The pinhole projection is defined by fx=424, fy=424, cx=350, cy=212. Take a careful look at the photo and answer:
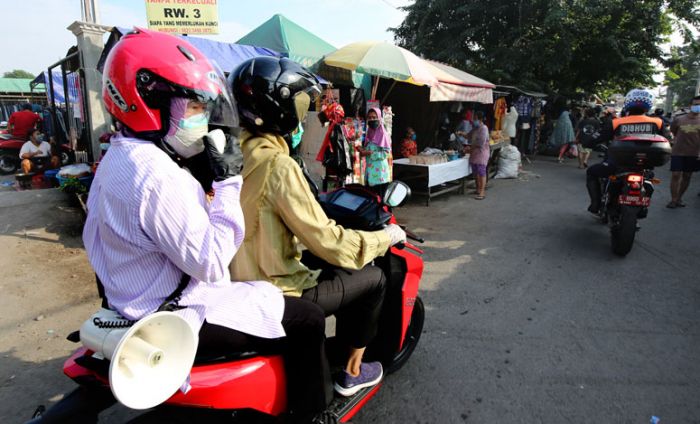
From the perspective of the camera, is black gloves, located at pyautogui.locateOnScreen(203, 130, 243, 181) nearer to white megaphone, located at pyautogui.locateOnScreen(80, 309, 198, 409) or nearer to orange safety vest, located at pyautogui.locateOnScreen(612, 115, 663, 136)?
white megaphone, located at pyautogui.locateOnScreen(80, 309, 198, 409)

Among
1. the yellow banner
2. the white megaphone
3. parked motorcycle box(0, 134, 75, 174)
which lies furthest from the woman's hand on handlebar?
parked motorcycle box(0, 134, 75, 174)

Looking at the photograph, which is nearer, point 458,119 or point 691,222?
point 691,222

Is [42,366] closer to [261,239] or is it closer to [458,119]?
[261,239]

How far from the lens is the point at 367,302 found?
2098 mm

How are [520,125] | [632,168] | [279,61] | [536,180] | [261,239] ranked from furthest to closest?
[520,125] → [536,180] → [632,168] → [279,61] → [261,239]

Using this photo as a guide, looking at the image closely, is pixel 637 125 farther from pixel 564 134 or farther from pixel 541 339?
pixel 564 134

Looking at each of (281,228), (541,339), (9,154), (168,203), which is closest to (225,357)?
(281,228)

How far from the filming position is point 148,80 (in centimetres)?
137

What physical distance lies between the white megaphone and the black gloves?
0.47 metres

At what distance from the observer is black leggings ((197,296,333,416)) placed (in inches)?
66.6

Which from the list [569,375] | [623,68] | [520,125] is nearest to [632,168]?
[569,375]

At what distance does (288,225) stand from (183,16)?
18.5 feet

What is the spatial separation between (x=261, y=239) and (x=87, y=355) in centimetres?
72

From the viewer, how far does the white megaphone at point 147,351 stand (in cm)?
118
